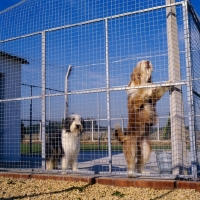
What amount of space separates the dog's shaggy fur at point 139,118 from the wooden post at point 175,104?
251 mm

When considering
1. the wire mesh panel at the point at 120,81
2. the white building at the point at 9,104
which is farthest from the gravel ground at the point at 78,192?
the white building at the point at 9,104

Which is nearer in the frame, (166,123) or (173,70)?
(173,70)

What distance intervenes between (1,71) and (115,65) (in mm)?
5112

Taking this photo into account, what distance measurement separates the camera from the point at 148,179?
484 centimetres

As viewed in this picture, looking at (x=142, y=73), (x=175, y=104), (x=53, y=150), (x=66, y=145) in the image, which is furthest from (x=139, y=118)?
(x=53, y=150)

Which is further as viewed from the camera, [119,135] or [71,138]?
[71,138]

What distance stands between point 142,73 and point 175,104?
31.0 inches

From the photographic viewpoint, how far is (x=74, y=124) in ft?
19.6

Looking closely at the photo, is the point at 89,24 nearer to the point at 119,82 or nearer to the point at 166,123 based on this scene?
the point at 119,82

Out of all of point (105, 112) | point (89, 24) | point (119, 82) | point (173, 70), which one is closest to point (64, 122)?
point (105, 112)

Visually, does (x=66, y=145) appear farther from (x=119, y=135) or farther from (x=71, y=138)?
(x=119, y=135)

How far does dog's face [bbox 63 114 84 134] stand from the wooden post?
1.94 metres

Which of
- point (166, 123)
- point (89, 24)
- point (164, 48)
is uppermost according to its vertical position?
point (89, 24)

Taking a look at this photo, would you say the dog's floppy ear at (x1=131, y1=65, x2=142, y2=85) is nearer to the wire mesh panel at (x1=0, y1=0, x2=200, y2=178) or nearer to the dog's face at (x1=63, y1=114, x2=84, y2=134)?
the wire mesh panel at (x1=0, y1=0, x2=200, y2=178)
